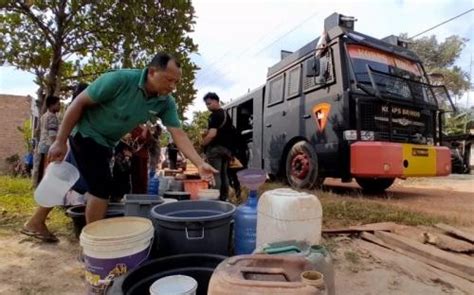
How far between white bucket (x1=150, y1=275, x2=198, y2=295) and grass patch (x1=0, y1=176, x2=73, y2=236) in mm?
2213

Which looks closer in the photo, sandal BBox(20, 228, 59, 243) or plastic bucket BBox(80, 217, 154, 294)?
plastic bucket BBox(80, 217, 154, 294)

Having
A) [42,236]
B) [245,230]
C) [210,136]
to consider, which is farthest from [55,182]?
[210,136]

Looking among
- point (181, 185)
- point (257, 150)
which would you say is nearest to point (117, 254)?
point (181, 185)

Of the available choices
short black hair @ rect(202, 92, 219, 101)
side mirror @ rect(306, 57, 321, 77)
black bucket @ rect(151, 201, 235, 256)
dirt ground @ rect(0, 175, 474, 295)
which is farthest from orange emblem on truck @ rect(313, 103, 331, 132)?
black bucket @ rect(151, 201, 235, 256)

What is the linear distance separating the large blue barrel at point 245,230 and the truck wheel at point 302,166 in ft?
11.4

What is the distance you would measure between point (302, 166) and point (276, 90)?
1.97 m

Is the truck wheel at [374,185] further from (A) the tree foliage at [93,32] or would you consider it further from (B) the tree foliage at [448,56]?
(B) the tree foliage at [448,56]

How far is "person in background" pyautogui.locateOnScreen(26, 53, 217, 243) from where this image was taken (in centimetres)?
247

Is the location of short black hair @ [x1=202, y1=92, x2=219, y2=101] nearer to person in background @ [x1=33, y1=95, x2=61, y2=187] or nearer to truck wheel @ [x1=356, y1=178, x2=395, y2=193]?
person in background @ [x1=33, y1=95, x2=61, y2=187]

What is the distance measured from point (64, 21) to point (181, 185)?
13.9 feet

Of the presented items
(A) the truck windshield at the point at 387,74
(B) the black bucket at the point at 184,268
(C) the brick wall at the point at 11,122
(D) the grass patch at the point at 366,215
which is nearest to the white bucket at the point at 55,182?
(B) the black bucket at the point at 184,268

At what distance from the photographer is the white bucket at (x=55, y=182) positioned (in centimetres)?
281

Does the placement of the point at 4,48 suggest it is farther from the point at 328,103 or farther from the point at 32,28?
the point at 328,103

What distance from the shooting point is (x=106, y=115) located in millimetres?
2592
